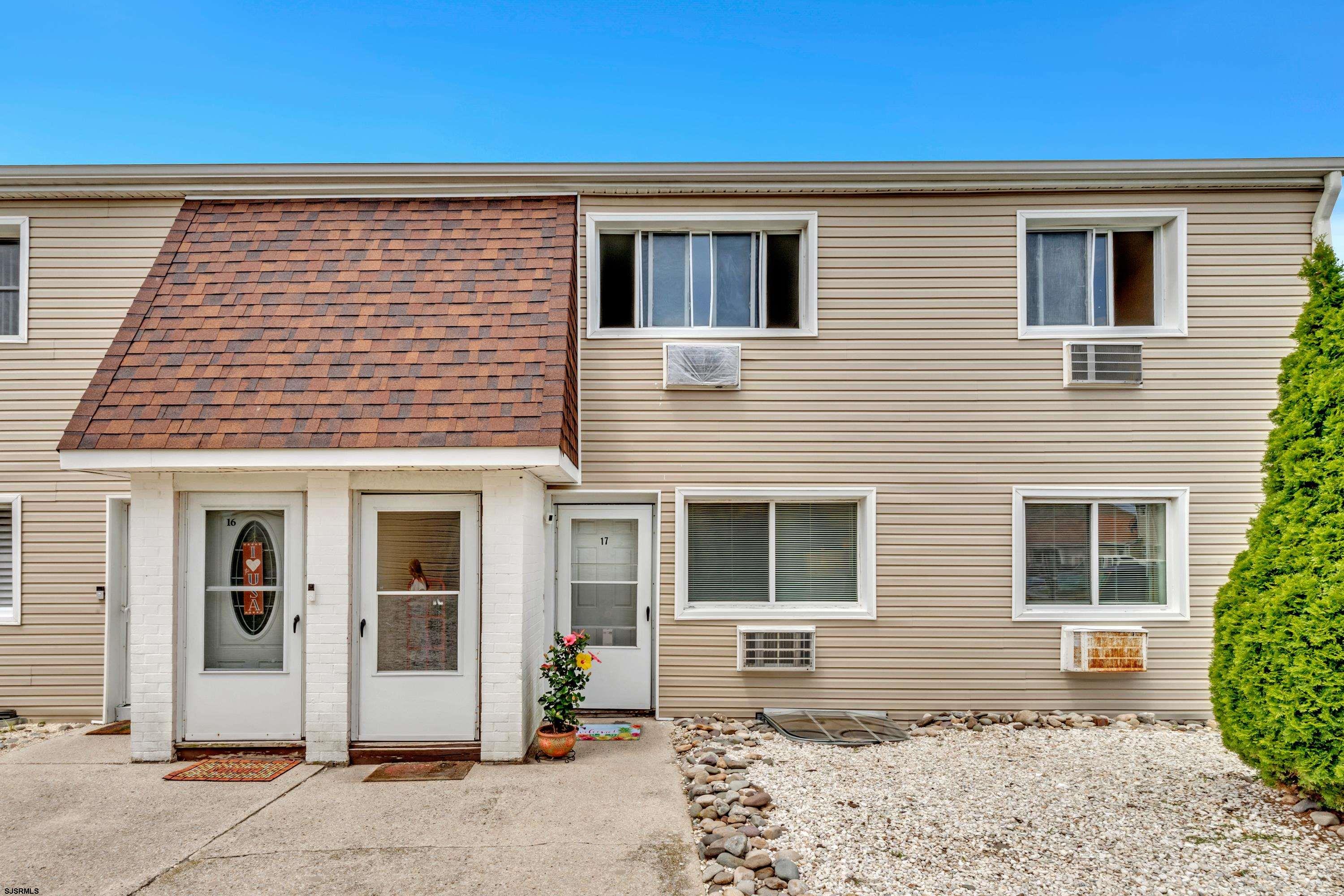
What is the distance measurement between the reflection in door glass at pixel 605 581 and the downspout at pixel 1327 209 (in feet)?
22.5

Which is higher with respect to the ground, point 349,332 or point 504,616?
point 349,332

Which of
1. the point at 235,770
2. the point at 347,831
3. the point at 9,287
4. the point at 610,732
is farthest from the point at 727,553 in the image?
the point at 9,287

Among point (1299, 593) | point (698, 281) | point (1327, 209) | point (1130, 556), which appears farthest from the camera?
point (698, 281)

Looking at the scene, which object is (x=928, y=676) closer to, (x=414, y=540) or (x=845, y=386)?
(x=845, y=386)

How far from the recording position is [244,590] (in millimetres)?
5551

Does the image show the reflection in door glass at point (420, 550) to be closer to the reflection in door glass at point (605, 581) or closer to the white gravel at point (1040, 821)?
the reflection in door glass at point (605, 581)

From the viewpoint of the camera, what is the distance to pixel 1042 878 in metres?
3.67

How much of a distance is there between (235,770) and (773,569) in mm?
4495

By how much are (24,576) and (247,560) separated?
287cm

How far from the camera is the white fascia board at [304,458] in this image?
199 inches

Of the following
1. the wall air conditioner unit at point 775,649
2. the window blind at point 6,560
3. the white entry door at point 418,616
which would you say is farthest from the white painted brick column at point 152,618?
the wall air conditioner unit at point 775,649

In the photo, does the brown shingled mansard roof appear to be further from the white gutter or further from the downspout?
the downspout

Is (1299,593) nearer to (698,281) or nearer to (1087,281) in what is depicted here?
(1087,281)

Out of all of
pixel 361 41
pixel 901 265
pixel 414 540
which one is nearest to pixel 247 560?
pixel 414 540
